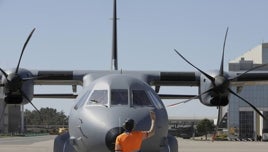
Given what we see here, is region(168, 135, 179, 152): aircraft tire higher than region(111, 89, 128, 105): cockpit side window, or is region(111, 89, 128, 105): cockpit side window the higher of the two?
region(111, 89, 128, 105): cockpit side window

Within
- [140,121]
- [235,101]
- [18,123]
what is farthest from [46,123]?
[140,121]

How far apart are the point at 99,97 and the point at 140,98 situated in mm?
906

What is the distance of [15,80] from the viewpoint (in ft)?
52.6

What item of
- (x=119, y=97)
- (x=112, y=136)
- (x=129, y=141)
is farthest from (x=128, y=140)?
(x=119, y=97)

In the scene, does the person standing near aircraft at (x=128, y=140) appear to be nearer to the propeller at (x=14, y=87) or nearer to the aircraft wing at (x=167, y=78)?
the propeller at (x=14, y=87)

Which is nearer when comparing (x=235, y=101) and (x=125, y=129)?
(x=125, y=129)

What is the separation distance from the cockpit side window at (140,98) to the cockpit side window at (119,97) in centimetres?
19

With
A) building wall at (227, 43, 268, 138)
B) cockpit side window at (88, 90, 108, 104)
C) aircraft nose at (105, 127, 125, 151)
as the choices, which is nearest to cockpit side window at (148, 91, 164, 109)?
cockpit side window at (88, 90, 108, 104)

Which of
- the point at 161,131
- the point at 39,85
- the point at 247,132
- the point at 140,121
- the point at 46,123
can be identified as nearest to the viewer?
the point at 140,121

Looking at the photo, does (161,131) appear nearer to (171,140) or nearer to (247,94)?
(171,140)

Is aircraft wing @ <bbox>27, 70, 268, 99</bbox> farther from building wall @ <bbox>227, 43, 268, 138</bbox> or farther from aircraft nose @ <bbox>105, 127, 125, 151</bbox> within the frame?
building wall @ <bbox>227, 43, 268, 138</bbox>

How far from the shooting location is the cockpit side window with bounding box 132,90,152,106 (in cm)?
1101

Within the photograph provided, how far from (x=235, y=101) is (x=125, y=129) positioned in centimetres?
10056

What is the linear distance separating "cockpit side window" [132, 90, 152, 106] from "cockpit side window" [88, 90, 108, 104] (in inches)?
24.2
